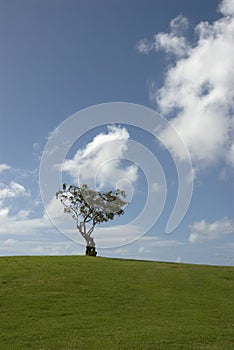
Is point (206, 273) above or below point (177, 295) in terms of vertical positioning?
above

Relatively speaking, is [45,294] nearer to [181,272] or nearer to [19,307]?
[19,307]

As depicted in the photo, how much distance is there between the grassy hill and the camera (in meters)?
18.3

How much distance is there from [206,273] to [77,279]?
12.4 meters

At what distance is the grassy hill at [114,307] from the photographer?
60.1 feet

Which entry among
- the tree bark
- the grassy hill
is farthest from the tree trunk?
the grassy hill

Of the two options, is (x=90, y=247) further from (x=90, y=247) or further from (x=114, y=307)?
(x=114, y=307)

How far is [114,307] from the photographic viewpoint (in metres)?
24.7

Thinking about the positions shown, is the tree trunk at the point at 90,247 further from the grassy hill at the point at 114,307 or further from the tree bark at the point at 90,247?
the grassy hill at the point at 114,307

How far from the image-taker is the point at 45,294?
27.6m

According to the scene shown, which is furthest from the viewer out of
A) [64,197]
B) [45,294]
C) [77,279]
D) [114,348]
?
[64,197]

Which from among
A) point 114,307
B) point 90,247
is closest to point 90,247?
point 90,247

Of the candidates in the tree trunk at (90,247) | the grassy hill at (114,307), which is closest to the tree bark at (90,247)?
the tree trunk at (90,247)

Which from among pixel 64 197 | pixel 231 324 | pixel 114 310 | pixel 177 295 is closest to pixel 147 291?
pixel 177 295

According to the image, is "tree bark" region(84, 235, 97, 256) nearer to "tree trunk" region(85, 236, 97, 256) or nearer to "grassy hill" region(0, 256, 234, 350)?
"tree trunk" region(85, 236, 97, 256)
